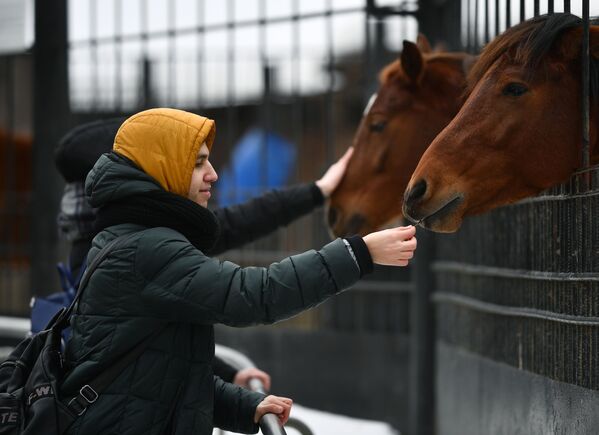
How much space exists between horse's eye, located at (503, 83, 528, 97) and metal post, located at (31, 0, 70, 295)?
5.19 meters

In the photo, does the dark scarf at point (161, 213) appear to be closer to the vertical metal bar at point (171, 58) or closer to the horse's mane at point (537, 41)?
the horse's mane at point (537, 41)

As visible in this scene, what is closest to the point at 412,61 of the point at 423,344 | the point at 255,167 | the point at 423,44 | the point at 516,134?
the point at 423,44

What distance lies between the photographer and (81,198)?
3.66m

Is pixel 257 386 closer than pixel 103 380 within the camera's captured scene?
No

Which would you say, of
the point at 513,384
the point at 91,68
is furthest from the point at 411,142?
the point at 91,68

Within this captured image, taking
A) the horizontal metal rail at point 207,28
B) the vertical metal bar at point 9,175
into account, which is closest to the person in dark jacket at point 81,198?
the horizontal metal rail at point 207,28

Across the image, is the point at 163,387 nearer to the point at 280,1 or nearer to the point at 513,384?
the point at 513,384

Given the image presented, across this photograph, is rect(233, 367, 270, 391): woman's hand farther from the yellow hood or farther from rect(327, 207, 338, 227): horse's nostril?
rect(327, 207, 338, 227): horse's nostril

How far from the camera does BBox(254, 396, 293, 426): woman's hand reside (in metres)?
2.81

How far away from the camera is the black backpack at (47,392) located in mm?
2486

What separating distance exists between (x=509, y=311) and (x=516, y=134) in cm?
110

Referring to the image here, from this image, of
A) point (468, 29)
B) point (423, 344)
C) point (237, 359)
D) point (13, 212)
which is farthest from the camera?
point (13, 212)

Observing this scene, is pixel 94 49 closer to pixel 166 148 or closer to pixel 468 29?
pixel 468 29

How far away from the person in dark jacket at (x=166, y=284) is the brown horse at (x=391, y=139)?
2.14 m
